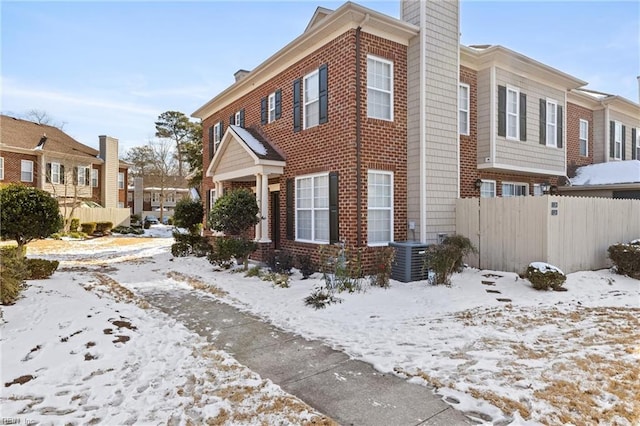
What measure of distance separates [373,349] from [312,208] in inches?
241

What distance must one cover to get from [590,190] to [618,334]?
11707 millimetres

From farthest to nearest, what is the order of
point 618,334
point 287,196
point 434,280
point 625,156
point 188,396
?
point 625,156, point 287,196, point 434,280, point 618,334, point 188,396

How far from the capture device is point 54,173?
27422 millimetres

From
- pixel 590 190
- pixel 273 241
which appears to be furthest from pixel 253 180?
pixel 590 190

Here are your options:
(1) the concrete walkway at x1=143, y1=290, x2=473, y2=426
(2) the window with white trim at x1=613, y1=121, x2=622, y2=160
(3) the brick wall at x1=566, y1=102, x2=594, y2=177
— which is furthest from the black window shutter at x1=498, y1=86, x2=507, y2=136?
(1) the concrete walkway at x1=143, y1=290, x2=473, y2=426

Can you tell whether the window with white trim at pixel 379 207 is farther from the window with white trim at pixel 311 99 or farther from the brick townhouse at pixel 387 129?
the window with white trim at pixel 311 99

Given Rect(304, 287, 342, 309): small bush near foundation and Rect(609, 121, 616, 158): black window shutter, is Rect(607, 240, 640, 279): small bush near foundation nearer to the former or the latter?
Rect(304, 287, 342, 309): small bush near foundation

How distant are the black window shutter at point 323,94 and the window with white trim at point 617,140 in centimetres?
1536

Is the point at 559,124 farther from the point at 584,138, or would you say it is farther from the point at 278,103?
the point at 278,103

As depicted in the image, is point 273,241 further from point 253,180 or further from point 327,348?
point 327,348

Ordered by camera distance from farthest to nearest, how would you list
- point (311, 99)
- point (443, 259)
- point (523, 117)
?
point (523, 117) → point (311, 99) → point (443, 259)

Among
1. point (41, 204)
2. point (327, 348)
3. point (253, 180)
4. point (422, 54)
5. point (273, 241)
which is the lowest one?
point (327, 348)

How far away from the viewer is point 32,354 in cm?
457

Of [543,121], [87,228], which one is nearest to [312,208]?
[543,121]
